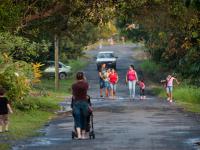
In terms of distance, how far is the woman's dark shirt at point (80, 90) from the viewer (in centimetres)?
1736

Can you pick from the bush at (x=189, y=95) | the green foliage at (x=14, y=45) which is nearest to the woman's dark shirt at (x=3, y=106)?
the green foliage at (x=14, y=45)

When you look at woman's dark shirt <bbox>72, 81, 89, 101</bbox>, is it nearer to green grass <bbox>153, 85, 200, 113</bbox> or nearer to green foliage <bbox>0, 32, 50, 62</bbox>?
green foliage <bbox>0, 32, 50, 62</bbox>

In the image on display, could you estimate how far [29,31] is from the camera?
2739cm

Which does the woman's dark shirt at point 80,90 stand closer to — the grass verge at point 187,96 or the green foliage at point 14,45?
the green foliage at point 14,45

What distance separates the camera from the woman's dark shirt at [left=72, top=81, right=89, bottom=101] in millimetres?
17359

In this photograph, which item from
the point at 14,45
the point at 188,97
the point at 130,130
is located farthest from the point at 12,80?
the point at 188,97

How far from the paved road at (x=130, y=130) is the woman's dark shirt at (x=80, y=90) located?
41.5 inches

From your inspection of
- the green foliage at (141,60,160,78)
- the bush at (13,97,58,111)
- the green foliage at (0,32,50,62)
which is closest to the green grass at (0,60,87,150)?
the bush at (13,97,58,111)

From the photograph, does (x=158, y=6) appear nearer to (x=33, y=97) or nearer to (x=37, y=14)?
(x=37, y=14)

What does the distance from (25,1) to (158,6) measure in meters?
4.47

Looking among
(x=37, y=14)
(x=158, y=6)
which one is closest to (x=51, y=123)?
(x=37, y=14)

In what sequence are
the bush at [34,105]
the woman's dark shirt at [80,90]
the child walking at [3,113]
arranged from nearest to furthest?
1. the woman's dark shirt at [80,90]
2. the child walking at [3,113]
3. the bush at [34,105]

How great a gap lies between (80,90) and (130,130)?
3.58 metres

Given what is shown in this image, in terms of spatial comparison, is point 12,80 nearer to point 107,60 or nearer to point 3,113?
point 3,113
